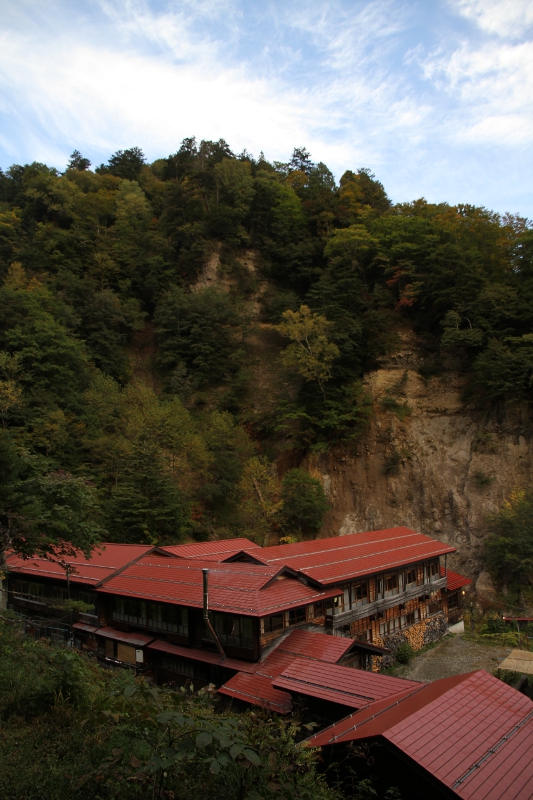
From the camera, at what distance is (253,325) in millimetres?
42375

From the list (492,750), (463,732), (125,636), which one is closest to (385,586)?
(125,636)

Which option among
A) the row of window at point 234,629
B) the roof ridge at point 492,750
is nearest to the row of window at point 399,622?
the row of window at point 234,629

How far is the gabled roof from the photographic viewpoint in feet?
22.0

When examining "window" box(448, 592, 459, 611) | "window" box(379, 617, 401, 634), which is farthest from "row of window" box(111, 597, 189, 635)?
"window" box(448, 592, 459, 611)

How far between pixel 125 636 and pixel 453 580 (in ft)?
54.7

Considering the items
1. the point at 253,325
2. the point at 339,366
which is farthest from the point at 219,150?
the point at 339,366

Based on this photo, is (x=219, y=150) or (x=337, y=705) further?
(x=219, y=150)

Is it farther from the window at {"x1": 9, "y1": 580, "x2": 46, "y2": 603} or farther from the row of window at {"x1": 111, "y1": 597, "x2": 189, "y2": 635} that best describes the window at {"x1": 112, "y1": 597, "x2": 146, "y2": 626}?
the window at {"x1": 9, "y1": 580, "x2": 46, "y2": 603}

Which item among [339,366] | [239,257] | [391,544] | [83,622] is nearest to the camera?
[83,622]

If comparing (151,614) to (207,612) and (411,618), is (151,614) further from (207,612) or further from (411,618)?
(411,618)

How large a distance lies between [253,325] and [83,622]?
90.9 feet

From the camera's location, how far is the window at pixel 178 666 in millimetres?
16594

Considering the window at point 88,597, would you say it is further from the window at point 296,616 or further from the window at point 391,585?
the window at point 391,585

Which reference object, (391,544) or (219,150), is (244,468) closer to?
(391,544)
